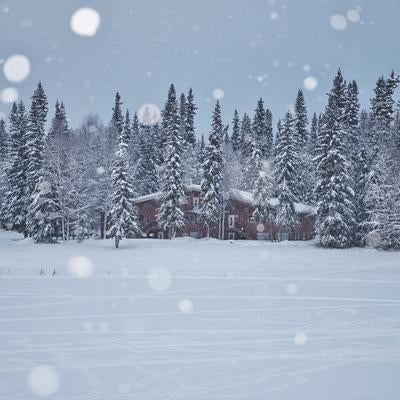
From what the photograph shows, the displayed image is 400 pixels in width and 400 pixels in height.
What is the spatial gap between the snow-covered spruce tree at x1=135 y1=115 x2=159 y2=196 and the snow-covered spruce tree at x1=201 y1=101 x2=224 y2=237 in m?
14.6

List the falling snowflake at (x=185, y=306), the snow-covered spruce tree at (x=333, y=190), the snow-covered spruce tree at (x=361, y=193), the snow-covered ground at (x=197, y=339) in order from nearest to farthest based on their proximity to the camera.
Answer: the snow-covered ground at (x=197, y=339) < the falling snowflake at (x=185, y=306) < the snow-covered spruce tree at (x=333, y=190) < the snow-covered spruce tree at (x=361, y=193)

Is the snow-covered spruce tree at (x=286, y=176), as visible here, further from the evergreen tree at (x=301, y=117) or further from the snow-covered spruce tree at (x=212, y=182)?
the evergreen tree at (x=301, y=117)

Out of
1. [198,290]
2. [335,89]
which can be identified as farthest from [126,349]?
[335,89]

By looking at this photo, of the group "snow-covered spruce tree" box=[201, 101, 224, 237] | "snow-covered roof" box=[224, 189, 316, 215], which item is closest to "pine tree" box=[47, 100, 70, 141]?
"snow-covered spruce tree" box=[201, 101, 224, 237]

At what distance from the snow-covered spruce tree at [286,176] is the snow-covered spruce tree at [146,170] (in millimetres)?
20244

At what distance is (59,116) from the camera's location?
7300 centimetres

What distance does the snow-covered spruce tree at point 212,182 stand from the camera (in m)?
50.9

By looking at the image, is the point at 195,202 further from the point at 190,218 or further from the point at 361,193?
the point at 361,193

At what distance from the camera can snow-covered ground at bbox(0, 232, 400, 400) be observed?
21.1 ft

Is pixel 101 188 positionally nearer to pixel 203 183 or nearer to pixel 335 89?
pixel 203 183

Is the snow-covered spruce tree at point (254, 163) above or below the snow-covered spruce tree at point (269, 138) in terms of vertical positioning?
below

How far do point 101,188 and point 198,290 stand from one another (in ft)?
125

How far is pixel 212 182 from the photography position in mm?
51500

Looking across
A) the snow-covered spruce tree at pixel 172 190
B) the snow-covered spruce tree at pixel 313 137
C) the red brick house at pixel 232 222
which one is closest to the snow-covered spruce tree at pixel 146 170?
the red brick house at pixel 232 222
